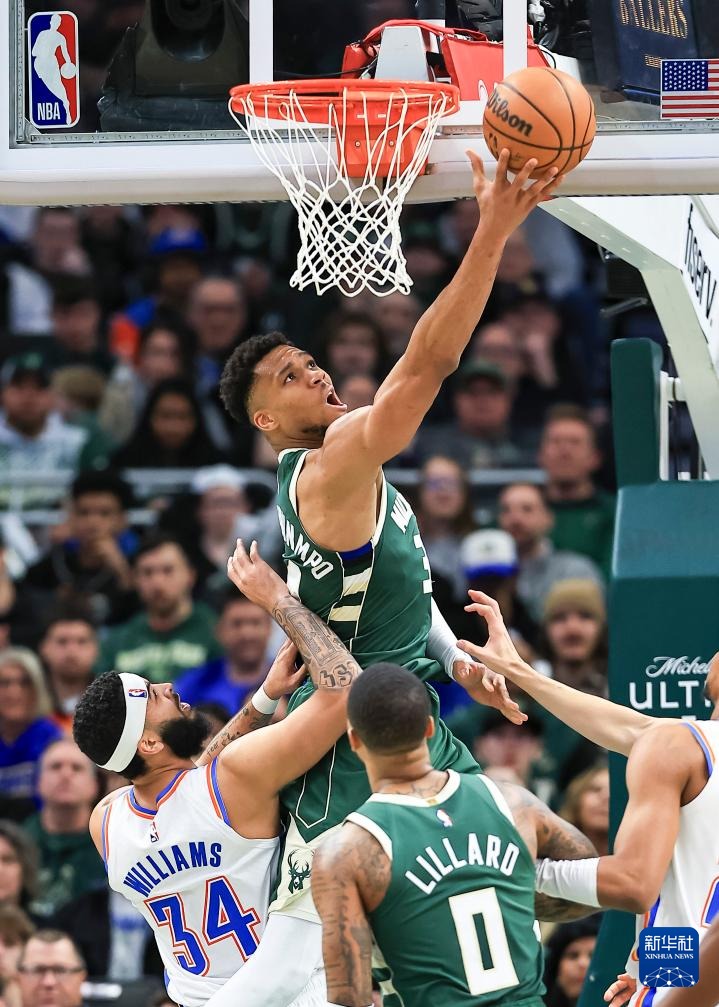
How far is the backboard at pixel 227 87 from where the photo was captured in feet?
16.9

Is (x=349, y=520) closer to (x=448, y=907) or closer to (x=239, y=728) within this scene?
(x=239, y=728)

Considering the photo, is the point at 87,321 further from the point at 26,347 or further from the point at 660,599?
the point at 660,599

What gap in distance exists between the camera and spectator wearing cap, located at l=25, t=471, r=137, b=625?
32.2 ft

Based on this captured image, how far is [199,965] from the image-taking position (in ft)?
16.5

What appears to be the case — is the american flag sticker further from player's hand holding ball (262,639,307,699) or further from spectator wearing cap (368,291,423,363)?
spectator wearing cap (368,291,423,363)

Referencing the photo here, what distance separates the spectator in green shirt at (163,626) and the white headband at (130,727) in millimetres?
4364

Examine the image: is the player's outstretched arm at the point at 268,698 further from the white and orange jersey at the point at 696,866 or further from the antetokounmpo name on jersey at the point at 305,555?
the white and orange jersey at the point at 696,866

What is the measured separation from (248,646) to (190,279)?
2.74 meters

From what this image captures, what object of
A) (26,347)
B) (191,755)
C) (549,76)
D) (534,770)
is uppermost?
(549,76)

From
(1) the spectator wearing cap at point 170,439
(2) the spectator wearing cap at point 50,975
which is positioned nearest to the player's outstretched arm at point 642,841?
(2) the spectator wearing cap at point 50,975

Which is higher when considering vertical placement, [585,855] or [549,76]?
[549,76]

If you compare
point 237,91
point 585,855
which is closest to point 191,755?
point 585,855

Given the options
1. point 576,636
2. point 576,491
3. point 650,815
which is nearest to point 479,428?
point 576,491

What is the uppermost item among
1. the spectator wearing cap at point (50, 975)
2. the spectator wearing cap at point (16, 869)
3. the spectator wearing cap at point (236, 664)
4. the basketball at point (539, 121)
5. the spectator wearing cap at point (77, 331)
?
the basketball at point (539, 121)
